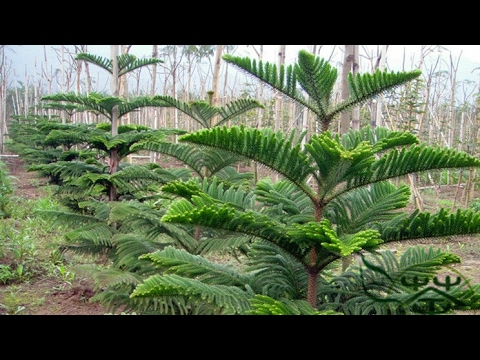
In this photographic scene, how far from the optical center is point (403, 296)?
1.08 meters

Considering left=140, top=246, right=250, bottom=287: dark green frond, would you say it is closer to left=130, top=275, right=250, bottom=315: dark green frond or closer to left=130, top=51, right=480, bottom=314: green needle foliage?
left=130, top=51, right=480, bottom=314: green needle foliage

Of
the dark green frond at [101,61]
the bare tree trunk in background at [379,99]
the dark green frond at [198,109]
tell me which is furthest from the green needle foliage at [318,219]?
the bare tree trunk in background at [379,99]

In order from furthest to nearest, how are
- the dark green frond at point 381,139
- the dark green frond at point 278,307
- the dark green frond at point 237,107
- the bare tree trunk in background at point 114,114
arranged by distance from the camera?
the bare tree trunk in background at point 114,114
the dark green frond at point 237,107
the dark green frond at point 381,139
the dark green frond at point 278,307

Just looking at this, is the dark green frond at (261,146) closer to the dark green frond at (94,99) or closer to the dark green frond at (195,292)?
the dark green frond at (195,292)

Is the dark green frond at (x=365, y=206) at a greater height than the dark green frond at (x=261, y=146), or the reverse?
the dark green frond at (x=261, y=146)

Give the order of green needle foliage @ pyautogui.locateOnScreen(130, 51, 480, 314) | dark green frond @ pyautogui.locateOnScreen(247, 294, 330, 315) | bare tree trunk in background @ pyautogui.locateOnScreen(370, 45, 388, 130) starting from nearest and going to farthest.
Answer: dark green frond @ pyautogui.locateOnScreen(247, 294, 330, 315)
green needle foliage @ pyautogui.locateOnScreen(130, 51, 480, 314)
bare tree trunk in background @ pyautogui.locateOnScreen(370, 45, 388, 130)

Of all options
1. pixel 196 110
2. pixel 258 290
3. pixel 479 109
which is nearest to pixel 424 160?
pixel 258 290

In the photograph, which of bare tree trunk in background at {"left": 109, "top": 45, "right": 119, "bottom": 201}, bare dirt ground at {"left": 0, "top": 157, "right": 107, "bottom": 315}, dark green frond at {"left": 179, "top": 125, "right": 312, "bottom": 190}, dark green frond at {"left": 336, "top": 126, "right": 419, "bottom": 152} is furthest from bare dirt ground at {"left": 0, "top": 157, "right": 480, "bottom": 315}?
dark green frond at {"left": 179, "top": 125, "right": 312, "bottom": 190}

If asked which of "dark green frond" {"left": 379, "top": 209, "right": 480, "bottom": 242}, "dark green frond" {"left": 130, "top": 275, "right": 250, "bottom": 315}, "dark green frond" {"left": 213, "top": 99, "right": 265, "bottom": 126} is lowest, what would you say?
"dark green frond" {"left": 130, "top": 275, "right": 250, "bottom": 315}

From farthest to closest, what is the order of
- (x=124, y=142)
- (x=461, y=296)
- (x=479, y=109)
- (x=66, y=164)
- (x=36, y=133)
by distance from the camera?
(x=36, y=133) < (x=479, y=109) < (x=66, y=164) < (x=124, y=142) < (x=461, y=296)

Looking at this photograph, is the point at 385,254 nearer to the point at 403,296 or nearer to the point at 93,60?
the point at 403,296

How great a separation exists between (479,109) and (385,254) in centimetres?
864

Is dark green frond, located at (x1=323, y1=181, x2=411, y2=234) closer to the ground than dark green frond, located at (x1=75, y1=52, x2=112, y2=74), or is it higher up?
closer to the ground

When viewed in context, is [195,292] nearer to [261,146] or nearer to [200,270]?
[200,270]
